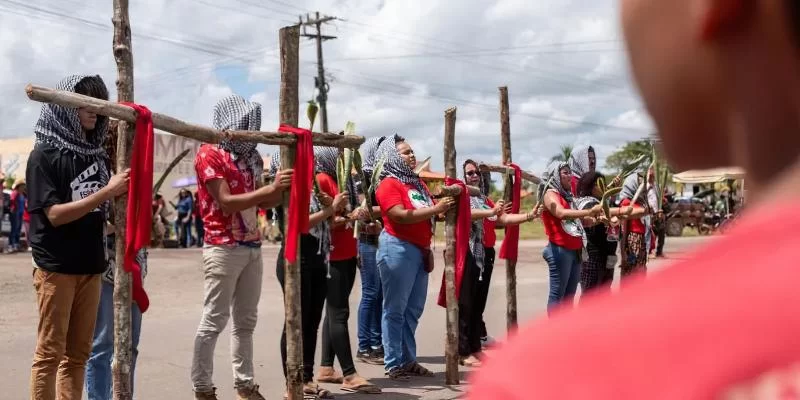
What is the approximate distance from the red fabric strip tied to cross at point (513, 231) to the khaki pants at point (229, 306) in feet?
10.2

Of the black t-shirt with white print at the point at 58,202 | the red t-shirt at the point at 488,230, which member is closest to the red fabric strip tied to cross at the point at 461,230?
the red t-shirt at the point at 488,230

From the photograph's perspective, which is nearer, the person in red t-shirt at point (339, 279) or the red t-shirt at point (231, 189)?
the red t-shirt at point (231, 189)

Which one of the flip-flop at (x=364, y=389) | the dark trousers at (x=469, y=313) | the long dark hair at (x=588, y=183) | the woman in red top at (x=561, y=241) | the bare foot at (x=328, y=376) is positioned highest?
the long dark hair at (x=588, y=183)

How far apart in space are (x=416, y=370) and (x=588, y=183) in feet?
9.59

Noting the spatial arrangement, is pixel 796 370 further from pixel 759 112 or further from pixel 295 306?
pixel 295 306

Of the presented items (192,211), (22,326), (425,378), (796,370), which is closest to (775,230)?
(796,370)

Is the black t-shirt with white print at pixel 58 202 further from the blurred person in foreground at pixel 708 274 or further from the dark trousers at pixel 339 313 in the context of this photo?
the blurred person in foreground at pixel 708 274

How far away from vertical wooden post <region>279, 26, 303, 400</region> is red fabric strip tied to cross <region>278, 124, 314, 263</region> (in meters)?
0.06

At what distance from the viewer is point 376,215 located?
7.57 m

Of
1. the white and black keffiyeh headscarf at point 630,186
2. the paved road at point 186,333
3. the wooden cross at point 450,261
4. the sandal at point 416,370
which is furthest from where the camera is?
the white and black keffiyeh headscarf at point 630,186

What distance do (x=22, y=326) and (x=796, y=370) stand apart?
10765 mm

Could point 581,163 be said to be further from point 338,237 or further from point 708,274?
point 708,274

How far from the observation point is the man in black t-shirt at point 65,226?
477cm

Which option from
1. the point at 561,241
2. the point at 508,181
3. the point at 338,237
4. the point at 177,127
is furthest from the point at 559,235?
the point at 177,127
